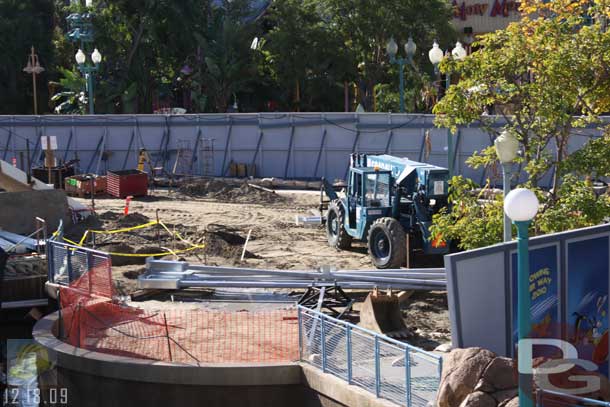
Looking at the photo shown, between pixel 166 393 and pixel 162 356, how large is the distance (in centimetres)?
84

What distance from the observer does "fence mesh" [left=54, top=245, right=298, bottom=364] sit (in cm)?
1606

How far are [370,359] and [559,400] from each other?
338cm

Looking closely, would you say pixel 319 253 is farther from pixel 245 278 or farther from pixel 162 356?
pixel 162 356

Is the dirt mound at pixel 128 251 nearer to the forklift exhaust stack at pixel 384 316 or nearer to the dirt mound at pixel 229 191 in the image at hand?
the forklift exhaust stack at pixel 384 316

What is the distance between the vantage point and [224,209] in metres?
34.0

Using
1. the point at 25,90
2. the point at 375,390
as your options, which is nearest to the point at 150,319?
the point at 375,390

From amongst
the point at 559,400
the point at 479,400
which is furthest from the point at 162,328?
the point at 559,400

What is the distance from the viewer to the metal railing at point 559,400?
10.3 metres

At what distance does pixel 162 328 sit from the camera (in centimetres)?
1748

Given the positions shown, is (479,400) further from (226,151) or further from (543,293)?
(226,151)

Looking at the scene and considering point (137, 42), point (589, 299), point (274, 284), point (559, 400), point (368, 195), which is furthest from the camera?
point (137, 42)

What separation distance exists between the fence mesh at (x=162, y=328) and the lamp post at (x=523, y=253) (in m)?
6.61

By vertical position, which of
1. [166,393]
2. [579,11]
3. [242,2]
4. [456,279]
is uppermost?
[242,2]

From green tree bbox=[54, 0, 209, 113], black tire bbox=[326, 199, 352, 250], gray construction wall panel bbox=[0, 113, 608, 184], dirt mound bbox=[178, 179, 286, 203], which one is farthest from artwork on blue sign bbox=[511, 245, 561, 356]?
green tree bbox=[54, 0, 209, 113]
